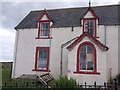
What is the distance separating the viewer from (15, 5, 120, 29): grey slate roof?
2294cm

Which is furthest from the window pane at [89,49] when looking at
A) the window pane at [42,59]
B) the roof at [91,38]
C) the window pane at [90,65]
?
the window pane at [42,59]

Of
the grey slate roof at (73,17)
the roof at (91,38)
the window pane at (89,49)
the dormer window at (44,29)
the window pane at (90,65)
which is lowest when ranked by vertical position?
the window pane at (90,65)

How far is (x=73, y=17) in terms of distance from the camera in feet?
81.5

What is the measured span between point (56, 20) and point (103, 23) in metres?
5.97

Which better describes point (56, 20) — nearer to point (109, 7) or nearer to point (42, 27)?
point (42, 27)

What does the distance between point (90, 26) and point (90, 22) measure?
0.46 meters

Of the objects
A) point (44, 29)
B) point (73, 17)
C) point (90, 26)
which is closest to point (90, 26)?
Answer: point (90, 26)

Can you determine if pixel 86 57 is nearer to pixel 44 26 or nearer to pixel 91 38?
pixel 91 38

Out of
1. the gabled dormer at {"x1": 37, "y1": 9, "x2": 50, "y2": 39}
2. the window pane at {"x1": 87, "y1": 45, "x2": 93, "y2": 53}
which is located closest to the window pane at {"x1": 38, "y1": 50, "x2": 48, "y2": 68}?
the gabled dormer at {"x1": 37, "y1": 9, "x2": 50, "y2": 39}

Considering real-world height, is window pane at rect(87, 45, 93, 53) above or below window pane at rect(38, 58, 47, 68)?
above

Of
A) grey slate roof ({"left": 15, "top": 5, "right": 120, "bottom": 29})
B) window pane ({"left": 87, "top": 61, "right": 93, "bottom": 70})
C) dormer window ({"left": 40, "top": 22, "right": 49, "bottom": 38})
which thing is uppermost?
grey slate roof ({"left": 15, "top": 5, "right": 120, "bottom": 29})

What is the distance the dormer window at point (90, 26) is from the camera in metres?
22.3

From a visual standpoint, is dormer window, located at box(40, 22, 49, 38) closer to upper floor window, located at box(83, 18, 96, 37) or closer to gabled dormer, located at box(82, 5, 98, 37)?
gabled dormer, located at box(82, 5, 98, 37)

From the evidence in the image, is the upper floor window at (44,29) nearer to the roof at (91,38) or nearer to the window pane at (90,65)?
the roof at (91,38)
